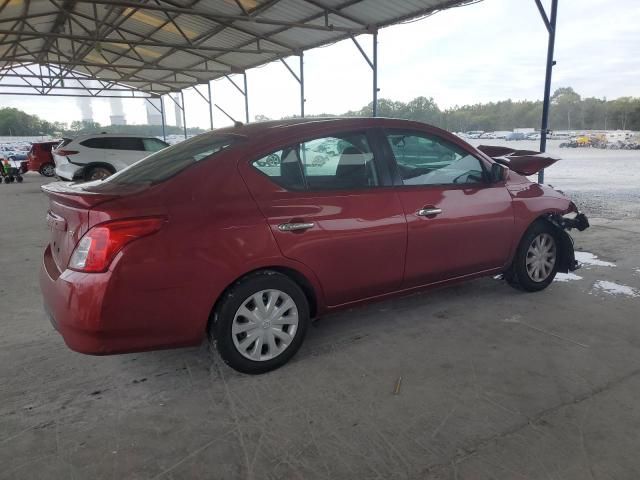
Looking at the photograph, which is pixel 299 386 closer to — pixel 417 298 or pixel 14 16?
pixel 417 298

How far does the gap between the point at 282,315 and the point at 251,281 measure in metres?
0.32

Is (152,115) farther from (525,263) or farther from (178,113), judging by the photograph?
(525,263)

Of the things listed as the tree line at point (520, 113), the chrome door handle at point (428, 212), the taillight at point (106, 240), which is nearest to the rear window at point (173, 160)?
the taillight at point (106, 240)

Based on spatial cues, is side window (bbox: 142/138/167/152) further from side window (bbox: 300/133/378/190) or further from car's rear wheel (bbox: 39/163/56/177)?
side window (bbox: 300/133/378/190)

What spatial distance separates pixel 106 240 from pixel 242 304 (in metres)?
0.80

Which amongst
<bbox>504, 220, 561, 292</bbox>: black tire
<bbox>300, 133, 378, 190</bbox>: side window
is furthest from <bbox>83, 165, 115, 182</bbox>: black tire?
<bbox>504, 220, 561, 292</bbox>: black tire

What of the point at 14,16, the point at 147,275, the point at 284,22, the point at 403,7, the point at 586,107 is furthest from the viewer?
the point at 586,107

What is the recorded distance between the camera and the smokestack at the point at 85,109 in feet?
100

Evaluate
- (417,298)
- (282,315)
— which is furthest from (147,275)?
(417,298)

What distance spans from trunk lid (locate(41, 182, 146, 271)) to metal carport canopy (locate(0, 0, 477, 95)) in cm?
738

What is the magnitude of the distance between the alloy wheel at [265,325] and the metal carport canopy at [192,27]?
7279 millimetres

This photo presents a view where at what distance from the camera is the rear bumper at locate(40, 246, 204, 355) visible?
90.0 inches

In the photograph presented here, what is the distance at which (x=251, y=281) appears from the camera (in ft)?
8.64

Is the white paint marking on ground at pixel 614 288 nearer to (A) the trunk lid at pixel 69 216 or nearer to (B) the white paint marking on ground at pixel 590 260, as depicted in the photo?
(B) the white paint marking on ground at pixel 590 260
